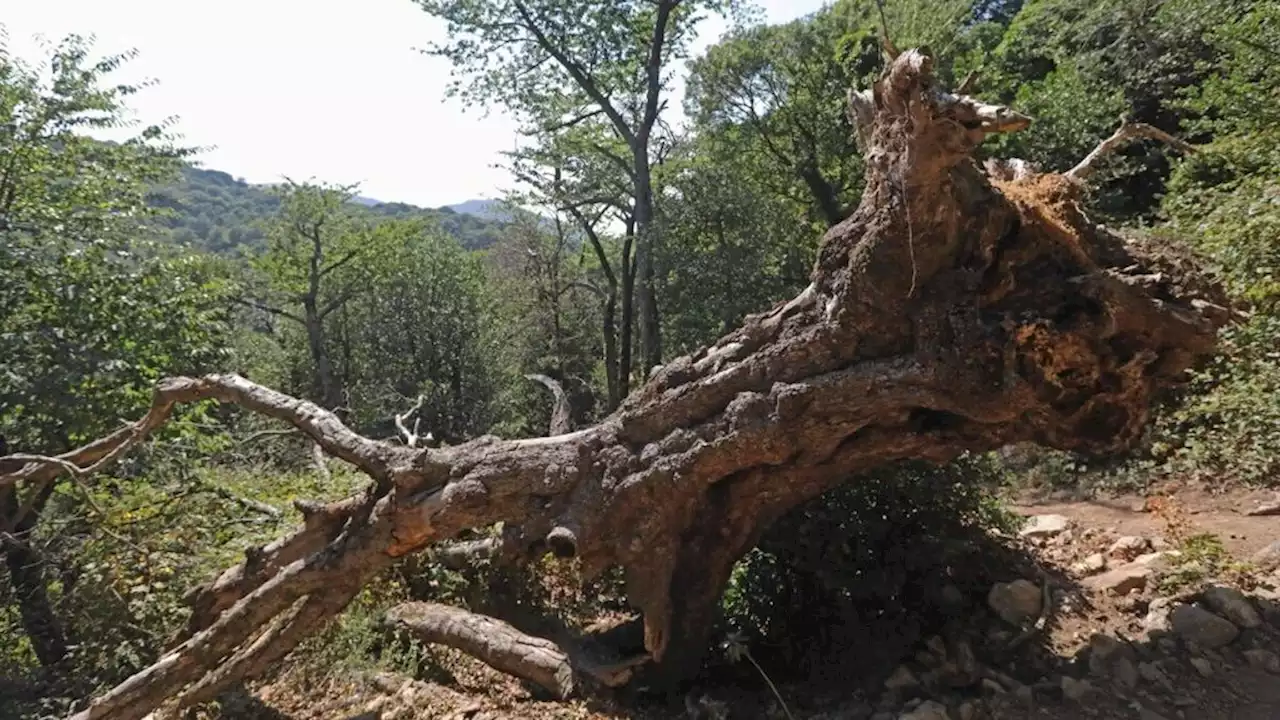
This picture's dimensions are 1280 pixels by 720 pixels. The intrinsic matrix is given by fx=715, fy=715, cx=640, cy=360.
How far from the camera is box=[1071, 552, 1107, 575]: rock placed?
4.72 m

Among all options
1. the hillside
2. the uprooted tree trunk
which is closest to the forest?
the uprooted tree trunk

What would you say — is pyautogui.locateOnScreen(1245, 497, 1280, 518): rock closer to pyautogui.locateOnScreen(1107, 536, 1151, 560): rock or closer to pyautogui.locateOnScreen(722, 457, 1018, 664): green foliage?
pyautogui.locateOnScreen(1107, 536, 1151, 560): rock

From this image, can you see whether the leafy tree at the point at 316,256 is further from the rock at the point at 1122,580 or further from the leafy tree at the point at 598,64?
the rock at the point at 1122,580

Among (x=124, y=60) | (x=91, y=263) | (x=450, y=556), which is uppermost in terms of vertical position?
(x=124, y=60)

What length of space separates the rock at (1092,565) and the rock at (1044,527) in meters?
0.61

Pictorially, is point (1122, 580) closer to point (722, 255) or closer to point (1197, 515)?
point (1197, 515)

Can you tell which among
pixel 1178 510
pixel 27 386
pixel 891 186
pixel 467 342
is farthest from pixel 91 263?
pixel 467 342

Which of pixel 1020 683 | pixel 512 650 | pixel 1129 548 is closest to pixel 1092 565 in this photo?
pixel 1129 548

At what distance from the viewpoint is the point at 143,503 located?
5.88 m

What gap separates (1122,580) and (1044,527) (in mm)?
1348

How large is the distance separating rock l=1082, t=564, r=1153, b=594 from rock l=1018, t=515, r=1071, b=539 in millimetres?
909

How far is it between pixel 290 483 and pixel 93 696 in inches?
105

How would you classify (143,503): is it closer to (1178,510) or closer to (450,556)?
(450,556)

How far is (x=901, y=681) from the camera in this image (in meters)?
4.00
